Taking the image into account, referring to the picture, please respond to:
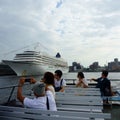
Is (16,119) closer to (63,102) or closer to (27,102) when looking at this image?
(27,102)

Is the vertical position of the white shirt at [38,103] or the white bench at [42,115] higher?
the white shirt at [38,103]

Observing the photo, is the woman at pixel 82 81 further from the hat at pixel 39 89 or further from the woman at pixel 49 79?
the hat at pixel 39 89

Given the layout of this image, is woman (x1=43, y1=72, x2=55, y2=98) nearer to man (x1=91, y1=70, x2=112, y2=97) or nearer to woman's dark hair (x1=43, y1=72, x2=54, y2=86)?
woman's dark hair (x1=43, y1=72, x2=54, y2=86)

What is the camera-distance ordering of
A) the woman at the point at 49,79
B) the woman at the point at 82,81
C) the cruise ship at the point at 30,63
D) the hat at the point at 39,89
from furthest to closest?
the cruise ship at the point at 30,63, the woman at the point at 82,81, the woman at the point at 49,79, the hat at the point at 39,89

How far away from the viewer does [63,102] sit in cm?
742

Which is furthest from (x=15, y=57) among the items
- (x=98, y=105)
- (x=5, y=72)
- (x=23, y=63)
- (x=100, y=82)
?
(x=98, y=105)

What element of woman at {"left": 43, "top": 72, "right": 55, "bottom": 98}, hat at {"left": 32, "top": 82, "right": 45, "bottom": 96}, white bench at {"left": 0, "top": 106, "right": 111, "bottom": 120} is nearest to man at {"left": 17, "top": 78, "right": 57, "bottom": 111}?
hat at {"left": 32, "top": 82, "right": 45, "bottom": 96}

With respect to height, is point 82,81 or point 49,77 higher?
point 49,77

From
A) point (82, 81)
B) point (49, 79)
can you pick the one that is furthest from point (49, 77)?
point (82, 81)

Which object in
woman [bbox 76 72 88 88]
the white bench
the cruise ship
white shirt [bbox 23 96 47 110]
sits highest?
the cruise ship

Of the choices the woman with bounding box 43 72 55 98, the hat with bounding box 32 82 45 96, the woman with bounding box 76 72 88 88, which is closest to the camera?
the hat with bounding box 32 82 45 96

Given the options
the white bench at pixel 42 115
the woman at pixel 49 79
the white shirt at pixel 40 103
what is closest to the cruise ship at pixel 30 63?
the woman at pixel 49 79

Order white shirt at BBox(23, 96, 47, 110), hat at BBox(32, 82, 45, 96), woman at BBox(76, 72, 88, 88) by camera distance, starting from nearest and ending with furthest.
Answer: hat at BBox(32, 82, 45, 96) → white shirt at BBox(23, 96, 47, 110) → woman at BBox(76, 72, 88, 88)

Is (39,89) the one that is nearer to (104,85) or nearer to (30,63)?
(104,85)
